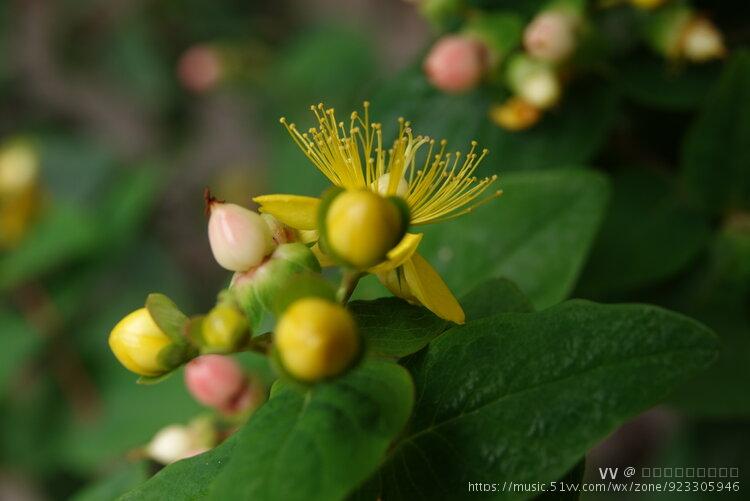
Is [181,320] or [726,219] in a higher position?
[181,320]

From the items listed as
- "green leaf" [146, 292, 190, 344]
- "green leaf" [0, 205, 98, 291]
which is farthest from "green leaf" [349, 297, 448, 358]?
"green leaf" [0, 205, 98, 291]

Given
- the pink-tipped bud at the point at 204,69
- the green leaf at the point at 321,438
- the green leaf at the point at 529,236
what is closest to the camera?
the green leaf at the point at 321,438

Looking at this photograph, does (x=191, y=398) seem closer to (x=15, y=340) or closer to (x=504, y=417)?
(x=15, y=340)

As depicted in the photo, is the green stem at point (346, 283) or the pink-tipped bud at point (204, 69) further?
the pink-tipped bud at point (204, 69)

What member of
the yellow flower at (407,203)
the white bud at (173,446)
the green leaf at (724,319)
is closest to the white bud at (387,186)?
the yellow flower at (407,203)

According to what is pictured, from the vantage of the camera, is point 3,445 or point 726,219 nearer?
point 726,219

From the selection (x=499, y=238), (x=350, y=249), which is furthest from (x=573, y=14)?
(x=350, y=249)

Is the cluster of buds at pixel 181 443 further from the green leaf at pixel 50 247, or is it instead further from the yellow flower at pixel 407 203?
the green leaf at pixel 50 247

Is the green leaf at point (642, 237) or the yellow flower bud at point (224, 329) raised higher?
the yellow flower bud at point (224, 329)
